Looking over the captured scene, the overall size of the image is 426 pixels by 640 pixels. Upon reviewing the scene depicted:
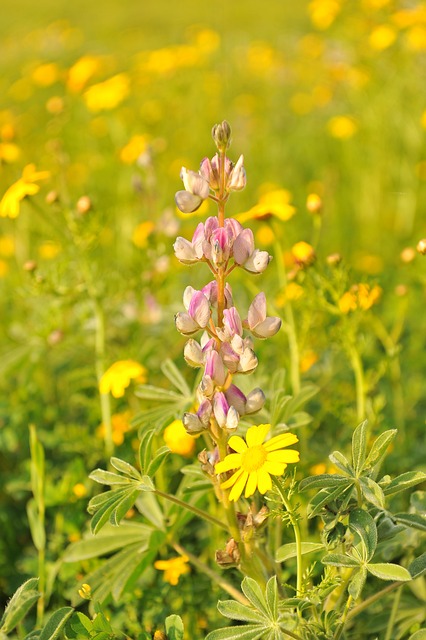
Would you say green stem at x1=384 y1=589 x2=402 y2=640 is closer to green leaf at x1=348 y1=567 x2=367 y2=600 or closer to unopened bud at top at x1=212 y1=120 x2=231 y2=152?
green leaf at x1=348 y1=567 x2=367 y2=600

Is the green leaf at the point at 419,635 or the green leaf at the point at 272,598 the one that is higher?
the green leaf at the point at 272,598

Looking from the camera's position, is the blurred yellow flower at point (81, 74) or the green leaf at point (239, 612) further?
the blurred yellow flower at point (81, 74)

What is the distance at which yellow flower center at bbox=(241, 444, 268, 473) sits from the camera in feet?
3.42

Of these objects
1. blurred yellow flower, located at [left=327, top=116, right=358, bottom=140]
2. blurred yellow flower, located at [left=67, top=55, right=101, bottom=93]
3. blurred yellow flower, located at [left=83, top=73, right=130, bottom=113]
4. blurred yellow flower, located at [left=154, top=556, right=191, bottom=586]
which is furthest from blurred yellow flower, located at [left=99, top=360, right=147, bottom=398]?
blurred yellow flower, located at [left=327, top=116, right=358, bottom=140]

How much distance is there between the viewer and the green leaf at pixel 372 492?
1.03 m

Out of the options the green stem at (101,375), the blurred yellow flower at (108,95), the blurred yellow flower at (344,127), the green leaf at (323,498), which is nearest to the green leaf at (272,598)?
the green leaf at (323,498)

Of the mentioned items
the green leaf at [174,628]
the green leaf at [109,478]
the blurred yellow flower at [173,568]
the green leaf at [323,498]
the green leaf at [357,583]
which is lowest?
the blurred yellow flower at [173,568]

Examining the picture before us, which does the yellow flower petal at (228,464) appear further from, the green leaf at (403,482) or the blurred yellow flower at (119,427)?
the blurred yellow flower at (119,427)

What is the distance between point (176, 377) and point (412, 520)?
0.61 m

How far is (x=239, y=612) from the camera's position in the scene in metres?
1.05

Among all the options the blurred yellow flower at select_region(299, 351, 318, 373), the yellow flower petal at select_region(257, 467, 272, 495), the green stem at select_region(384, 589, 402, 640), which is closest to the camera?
the yellow flower petal at select_region(257, 467, 272, 495)

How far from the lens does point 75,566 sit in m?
1.58

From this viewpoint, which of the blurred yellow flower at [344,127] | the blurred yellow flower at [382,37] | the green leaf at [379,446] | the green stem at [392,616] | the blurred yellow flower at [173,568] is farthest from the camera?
the blurred yellow flower at [344,127]

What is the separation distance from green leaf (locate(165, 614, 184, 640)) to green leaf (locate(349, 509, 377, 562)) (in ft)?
1.00
